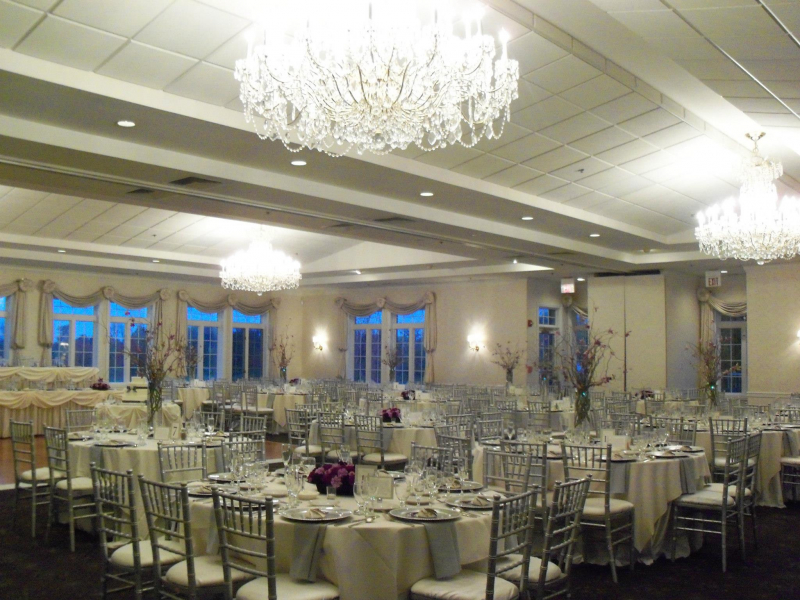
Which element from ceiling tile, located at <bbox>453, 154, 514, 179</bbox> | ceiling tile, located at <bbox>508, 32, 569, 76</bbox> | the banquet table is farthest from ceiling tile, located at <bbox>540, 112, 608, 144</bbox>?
the banquet table

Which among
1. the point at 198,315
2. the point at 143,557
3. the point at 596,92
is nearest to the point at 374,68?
the point at 143,557

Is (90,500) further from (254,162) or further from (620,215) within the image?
(620,215)

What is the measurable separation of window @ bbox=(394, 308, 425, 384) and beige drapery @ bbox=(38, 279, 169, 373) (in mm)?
6015

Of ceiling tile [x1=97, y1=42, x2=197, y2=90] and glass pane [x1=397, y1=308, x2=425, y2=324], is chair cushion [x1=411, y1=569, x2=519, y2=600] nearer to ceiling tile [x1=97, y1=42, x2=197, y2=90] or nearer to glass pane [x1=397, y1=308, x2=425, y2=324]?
ceiling tile [x1=97, y1=42, x2=197, y2=90]

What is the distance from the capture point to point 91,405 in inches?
528

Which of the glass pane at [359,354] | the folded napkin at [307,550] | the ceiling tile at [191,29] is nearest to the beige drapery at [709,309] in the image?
the glass pane at [359,354]

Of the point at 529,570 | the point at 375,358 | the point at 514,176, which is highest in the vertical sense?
the point at 514,176

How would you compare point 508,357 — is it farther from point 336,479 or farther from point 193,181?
point 336,479

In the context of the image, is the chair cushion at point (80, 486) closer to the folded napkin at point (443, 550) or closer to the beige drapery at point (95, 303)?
the folded napkin at point (443, 550)

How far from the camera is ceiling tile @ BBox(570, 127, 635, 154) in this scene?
784cm

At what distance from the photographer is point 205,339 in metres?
19.6

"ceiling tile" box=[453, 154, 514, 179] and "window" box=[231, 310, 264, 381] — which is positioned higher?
"ceiling tile" box=[453, 154, 514, 179]

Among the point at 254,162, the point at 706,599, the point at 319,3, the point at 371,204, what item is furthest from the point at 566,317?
the point at 319,3

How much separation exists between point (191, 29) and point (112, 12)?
0.53m
